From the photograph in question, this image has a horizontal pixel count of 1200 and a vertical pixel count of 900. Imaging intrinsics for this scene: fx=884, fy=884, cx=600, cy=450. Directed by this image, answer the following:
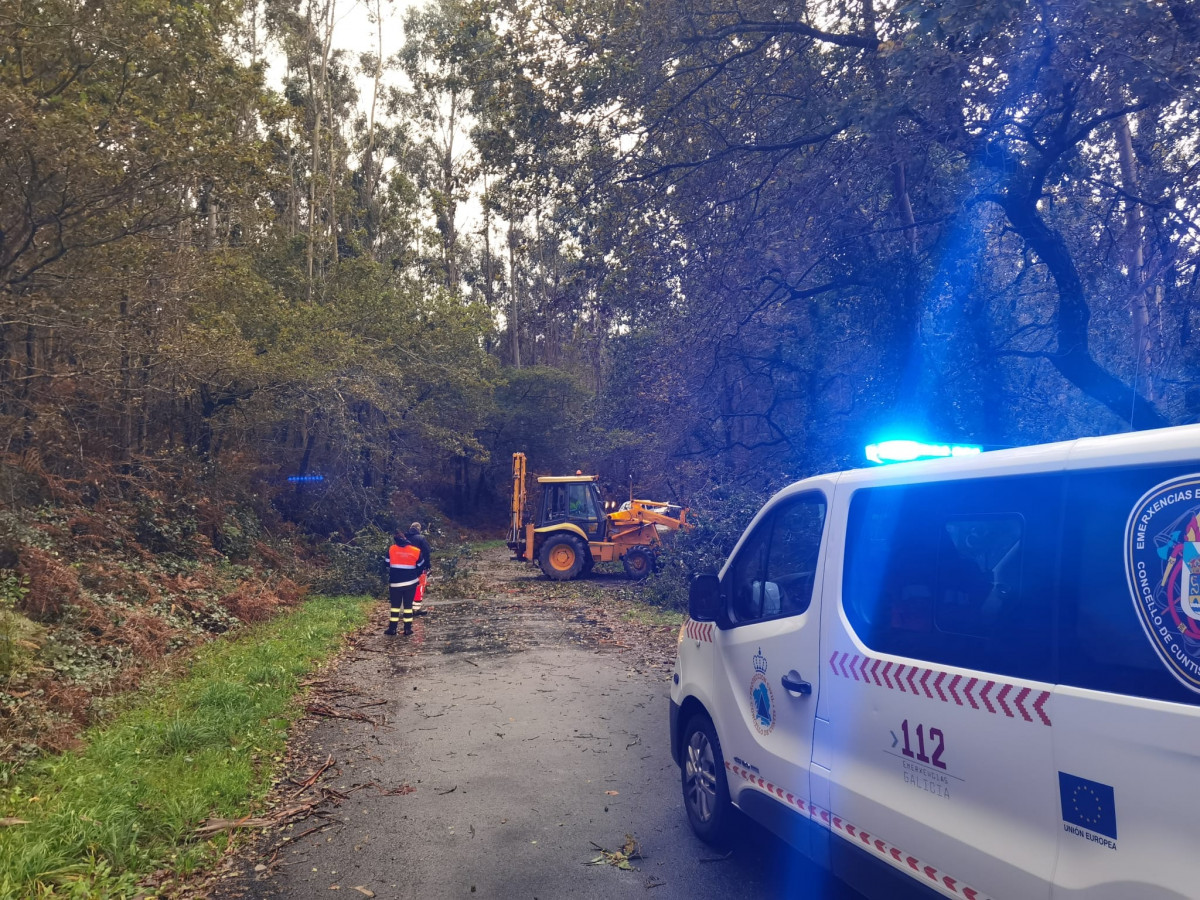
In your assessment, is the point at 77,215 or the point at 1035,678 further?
the point at 77,215

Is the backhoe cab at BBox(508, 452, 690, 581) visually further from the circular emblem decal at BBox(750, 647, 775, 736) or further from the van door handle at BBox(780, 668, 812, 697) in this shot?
the van door handle at BBox(780, 668, 812, 697)

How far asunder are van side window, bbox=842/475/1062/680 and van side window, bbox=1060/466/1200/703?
2.9 inches

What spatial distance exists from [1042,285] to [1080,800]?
11.5 meters

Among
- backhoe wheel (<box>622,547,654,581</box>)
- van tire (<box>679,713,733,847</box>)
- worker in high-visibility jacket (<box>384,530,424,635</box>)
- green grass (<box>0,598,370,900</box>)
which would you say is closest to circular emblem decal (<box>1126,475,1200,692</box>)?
van tire (<box>679,713,733,847</box>)

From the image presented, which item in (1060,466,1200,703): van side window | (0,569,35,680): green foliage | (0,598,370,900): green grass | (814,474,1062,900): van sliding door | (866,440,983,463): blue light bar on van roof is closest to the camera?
(1060,466,1200,703): van side window

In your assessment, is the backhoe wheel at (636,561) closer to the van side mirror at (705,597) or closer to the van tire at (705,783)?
the van tire at (705,783)

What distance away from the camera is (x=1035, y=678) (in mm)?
2654

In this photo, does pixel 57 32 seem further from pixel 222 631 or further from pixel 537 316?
pixel 222 631

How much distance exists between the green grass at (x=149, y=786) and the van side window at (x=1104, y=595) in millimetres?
4468

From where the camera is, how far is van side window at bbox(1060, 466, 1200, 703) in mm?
2338

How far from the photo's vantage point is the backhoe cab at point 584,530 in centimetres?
2069

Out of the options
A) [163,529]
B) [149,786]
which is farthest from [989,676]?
[163,529]

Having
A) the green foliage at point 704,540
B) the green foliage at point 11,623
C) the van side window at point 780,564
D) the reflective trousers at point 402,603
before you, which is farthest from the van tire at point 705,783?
the green foliage at point 704,540


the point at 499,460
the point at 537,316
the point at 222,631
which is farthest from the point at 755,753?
the point at 499,460
